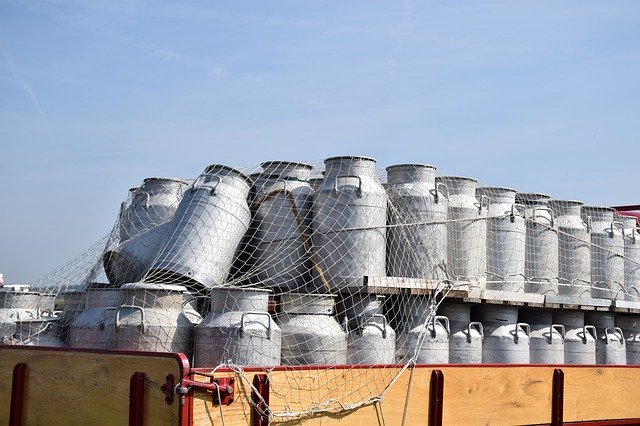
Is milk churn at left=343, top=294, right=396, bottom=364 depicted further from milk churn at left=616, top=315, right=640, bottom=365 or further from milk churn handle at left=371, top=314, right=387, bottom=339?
milk churn at left=616, top=315, right=640, bottom=365

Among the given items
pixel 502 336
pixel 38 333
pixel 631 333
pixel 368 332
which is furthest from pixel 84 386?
pixel 631 333

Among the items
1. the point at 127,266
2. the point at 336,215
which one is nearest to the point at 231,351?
the point at 336,215

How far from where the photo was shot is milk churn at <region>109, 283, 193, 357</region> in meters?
7.32

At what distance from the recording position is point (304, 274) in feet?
28.9

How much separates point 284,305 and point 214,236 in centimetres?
127

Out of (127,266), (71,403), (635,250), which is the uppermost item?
(635,250)

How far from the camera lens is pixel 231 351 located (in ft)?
23.4

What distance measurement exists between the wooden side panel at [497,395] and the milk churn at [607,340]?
3.20 metres

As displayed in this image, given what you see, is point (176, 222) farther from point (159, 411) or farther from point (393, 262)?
point (159, 411)

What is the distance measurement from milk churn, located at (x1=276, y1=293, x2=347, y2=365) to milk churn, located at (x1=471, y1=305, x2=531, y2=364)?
2.52m

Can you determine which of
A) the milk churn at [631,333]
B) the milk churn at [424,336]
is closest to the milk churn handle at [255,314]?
the milk churn at [424,336]

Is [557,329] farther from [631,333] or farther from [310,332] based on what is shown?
[310,332]

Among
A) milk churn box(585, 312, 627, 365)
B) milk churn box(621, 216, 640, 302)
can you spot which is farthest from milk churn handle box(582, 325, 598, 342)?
milk churn box(621, 216, 640, 302)

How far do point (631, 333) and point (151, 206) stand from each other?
7006mm
